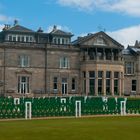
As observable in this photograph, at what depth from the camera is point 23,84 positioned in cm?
7112

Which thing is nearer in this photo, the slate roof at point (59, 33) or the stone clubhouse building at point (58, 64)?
the stone clubhouse building at point (58, 64)

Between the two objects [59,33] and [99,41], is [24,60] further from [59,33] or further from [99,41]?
[99,41]

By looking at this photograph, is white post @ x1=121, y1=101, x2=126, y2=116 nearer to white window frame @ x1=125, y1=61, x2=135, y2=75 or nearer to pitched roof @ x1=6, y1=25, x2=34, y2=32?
pitched roof @ x1=6, y1=25, x2=34, y2=32

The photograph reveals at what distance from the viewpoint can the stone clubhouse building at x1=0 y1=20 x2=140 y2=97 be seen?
7062 cm

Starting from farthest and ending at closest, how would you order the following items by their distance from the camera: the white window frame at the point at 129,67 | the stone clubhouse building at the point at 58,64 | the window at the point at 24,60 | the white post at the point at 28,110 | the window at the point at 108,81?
the white window frame at the point at 129,67 → the window at the point at 108,81 → the window at the point at 24,60 → the stone clubhouse building at the point at 58,64 → the white post at the point at 28,110

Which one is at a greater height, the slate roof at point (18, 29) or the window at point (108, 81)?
the slate roof at point (18, 29)

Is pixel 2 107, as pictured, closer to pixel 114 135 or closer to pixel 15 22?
pixel 114 135

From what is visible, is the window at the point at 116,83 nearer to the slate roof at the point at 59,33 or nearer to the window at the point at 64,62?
the window at the point at 64,62

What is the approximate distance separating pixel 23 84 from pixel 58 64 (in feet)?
23.1

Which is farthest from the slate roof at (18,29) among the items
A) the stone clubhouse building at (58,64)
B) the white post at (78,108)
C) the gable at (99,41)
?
the white post at (78,108)

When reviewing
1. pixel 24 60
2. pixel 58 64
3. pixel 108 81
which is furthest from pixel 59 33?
pixel 108 81

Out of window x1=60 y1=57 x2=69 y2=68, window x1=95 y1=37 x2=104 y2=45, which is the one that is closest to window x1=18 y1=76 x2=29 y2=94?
window x1=60 y1=57 x2=69 y2=68

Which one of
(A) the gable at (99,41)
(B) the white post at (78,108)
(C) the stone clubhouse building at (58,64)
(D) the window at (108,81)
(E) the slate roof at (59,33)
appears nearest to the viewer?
(B) the white post at (78,108)

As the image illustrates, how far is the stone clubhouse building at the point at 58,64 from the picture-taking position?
70625 mm
